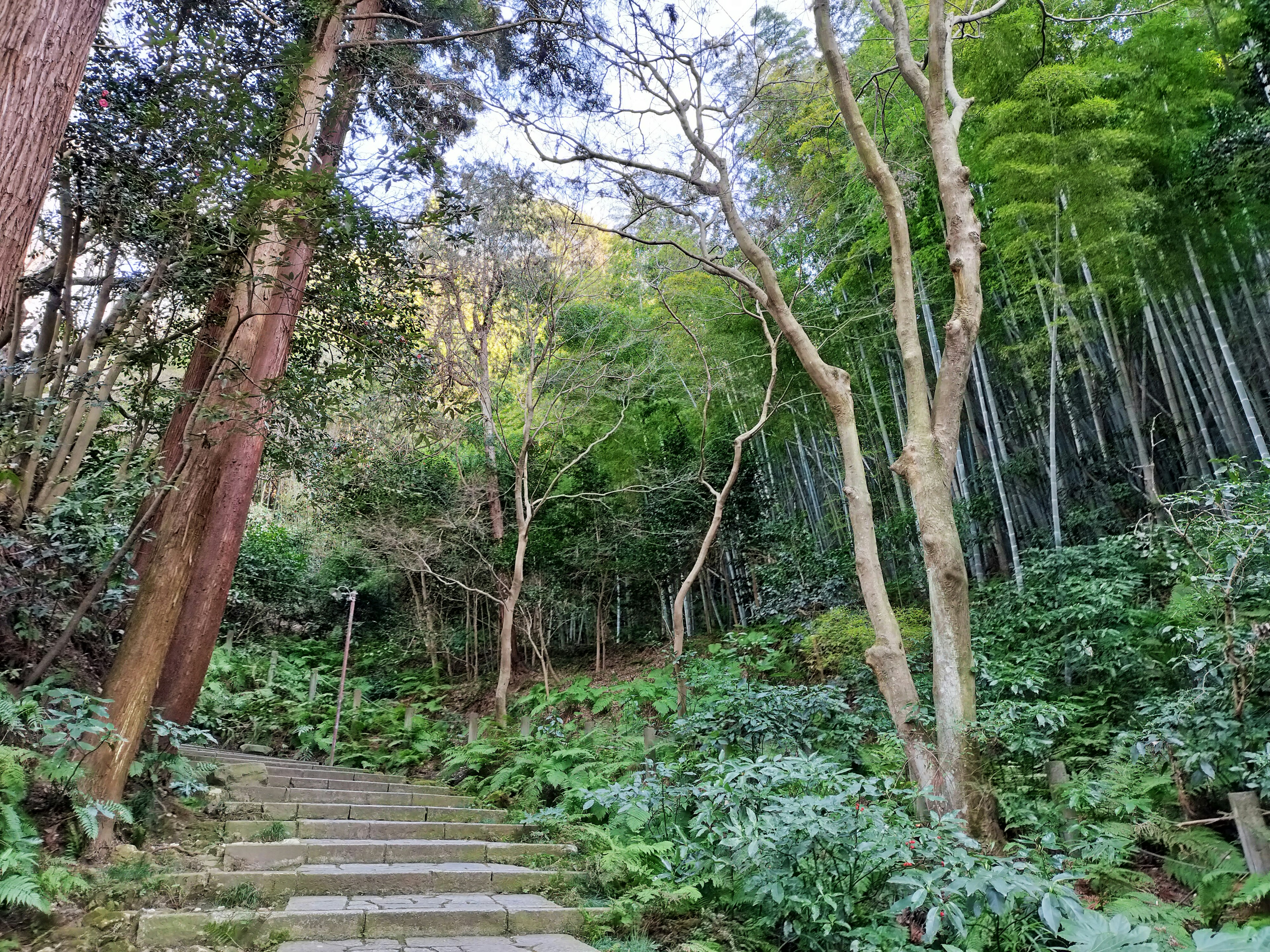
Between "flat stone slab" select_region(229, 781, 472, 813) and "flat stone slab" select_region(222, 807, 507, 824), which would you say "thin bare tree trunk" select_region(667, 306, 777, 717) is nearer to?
"flat stone slab" select_region(222, 807, 507, 824)

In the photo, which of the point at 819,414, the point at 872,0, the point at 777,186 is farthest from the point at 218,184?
the point at 819,414

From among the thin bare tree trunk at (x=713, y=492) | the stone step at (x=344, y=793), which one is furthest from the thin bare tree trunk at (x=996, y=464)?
the stone step at (x=344, y=793)

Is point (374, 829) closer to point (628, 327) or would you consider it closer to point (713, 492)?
point (713, 492)

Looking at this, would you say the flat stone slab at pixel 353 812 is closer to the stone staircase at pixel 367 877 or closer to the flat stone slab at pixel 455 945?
the stone staircase at pixel 367 877

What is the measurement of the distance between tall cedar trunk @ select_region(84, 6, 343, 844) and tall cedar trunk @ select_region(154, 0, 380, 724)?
0.50 ft

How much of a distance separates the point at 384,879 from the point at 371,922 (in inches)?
22.1

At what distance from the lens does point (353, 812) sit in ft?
14.0

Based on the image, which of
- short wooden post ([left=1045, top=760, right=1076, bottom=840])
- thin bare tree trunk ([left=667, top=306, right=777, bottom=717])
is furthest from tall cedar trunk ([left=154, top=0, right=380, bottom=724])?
short wooden post ([left=1045, top=760, right=1076, bottom=840])

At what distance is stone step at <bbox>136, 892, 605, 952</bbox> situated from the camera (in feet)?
7.77

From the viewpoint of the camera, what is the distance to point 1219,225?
19.7ft

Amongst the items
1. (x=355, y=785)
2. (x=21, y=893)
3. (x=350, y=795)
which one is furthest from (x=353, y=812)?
(x=21, y=893)

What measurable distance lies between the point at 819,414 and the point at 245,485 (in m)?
6.94

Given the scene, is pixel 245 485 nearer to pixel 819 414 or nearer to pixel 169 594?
pixel 169 594

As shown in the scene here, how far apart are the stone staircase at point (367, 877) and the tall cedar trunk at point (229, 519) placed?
0.66 m
